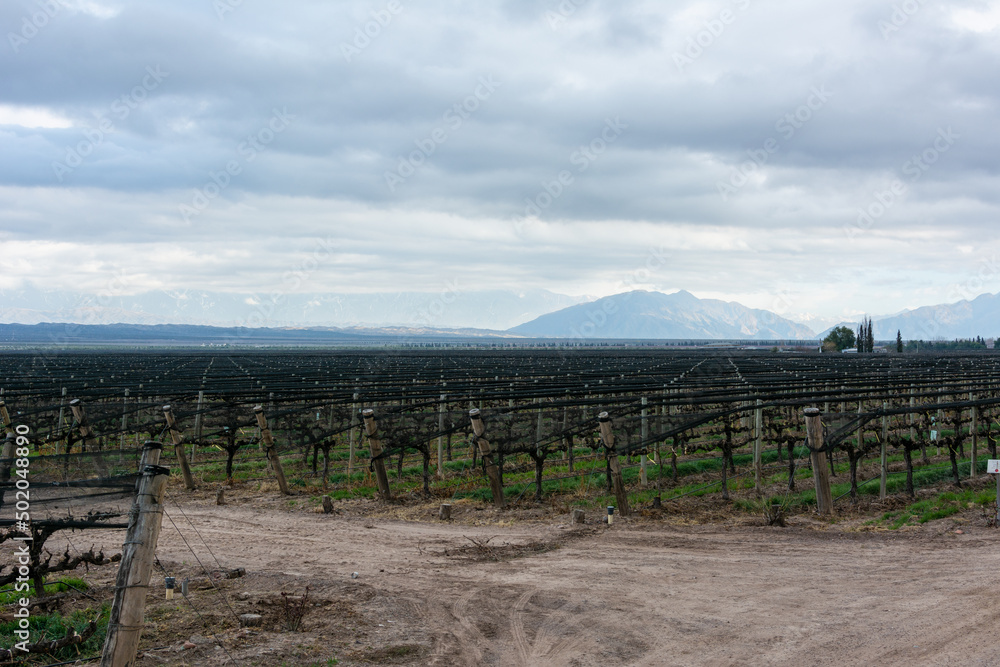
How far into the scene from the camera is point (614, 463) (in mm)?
15531

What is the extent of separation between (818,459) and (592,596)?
7.25 metres

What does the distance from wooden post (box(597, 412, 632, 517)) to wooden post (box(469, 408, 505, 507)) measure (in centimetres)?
246

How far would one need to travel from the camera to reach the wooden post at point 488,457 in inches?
653

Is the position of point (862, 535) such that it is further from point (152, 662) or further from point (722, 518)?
point (152, 662)

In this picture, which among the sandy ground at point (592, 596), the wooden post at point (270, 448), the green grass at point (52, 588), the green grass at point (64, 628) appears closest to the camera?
the green grass at point (64, 628)

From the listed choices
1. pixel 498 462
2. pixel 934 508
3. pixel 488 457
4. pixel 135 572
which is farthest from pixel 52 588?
pixel 934 508

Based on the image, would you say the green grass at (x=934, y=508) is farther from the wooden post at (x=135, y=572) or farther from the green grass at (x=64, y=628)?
the green grass at (x=64, y=628)

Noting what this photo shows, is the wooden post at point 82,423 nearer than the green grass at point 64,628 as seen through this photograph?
No

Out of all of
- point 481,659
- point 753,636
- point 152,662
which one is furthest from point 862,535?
point 152,662

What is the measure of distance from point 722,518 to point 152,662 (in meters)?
10.8

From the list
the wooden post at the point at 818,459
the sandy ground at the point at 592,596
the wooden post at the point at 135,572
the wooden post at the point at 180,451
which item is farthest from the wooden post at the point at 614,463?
the wooden post at the point at 180,451

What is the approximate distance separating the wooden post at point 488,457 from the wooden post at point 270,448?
548 centimetres

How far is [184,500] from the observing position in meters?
18.2

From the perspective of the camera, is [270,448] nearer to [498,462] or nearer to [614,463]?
[498,462]
